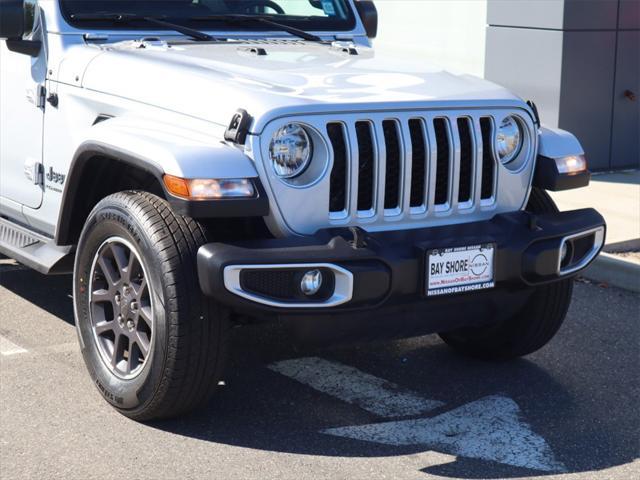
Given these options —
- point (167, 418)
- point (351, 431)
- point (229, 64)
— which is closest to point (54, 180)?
point (229, 64)

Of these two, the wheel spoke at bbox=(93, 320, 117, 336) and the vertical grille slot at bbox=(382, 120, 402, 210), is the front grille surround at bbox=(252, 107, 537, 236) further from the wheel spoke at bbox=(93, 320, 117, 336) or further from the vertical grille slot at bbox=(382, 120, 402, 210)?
the wheel spoke at bbox=(93, 320, 117, 336)

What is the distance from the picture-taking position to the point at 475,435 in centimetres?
457

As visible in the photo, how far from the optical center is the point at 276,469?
421cm

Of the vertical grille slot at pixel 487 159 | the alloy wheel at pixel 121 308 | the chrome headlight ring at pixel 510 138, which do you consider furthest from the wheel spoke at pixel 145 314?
the chrome headlight ring at pixel 510 138

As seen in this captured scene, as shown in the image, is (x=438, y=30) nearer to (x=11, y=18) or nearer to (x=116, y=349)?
(x=11, y=18)

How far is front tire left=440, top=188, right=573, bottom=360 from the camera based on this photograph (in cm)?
509

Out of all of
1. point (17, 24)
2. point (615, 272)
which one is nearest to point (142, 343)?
point (17, 24)

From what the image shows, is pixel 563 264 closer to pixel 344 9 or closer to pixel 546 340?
pixel 546 340

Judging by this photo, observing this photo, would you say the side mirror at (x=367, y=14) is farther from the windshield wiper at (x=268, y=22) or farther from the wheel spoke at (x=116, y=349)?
the wheel spoke at (x=116, y=349)

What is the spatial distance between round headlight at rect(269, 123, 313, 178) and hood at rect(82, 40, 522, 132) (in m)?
0.09

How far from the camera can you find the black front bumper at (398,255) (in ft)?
13.4

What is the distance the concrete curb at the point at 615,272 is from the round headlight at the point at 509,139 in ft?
7.19

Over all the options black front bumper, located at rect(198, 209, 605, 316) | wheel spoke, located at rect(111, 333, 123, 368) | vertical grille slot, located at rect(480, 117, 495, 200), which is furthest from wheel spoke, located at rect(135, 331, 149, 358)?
vertical grille slot, located at rect(480, 117, 495, 200)

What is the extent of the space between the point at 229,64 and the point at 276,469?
1.74 meters
